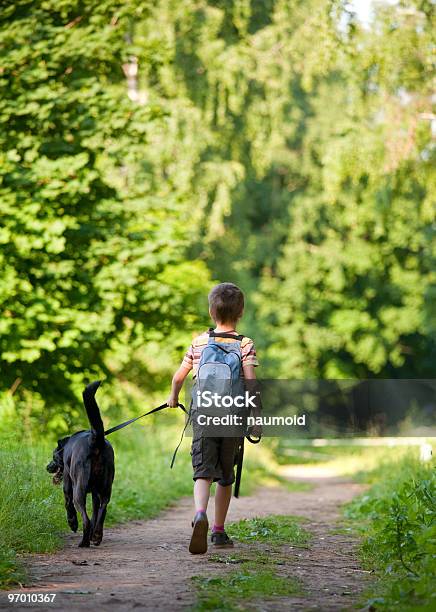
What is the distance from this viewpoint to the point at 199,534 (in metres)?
6.84

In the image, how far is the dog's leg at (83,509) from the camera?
291 inches

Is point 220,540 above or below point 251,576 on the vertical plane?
above

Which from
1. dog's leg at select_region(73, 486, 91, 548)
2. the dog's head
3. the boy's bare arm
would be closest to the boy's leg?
the boy's bare arm

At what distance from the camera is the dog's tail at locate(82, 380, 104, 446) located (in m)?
7.21

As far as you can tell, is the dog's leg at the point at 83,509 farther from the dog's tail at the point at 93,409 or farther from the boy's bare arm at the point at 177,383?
the boy's bare arm at the point at 177,383

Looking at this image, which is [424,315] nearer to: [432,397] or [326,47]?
[432,397]

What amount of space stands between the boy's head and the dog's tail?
0.94m

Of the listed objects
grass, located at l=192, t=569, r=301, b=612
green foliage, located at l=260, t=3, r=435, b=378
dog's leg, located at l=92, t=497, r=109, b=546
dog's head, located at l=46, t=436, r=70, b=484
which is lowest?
grass, located at l=192, t=569, r=301, b=612

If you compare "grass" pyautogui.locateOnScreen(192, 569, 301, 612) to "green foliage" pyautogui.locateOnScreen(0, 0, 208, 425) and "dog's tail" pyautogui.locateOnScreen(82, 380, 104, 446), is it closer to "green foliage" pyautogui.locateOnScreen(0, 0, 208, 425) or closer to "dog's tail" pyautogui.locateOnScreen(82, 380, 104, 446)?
"dog's tail" pyautogui.locateOnScreen(82, 380, 104, 446)

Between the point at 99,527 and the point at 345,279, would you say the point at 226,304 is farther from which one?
the point at 345,279

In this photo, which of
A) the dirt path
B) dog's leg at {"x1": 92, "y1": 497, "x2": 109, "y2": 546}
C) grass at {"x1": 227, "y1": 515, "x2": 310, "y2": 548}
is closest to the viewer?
the dirt path

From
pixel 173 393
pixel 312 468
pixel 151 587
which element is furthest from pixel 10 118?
pixel 312 468

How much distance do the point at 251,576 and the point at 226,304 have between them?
1998 millimetres

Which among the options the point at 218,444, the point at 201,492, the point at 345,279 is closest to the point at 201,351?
the point at 218,444
